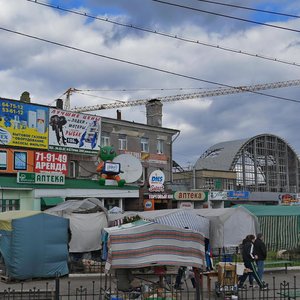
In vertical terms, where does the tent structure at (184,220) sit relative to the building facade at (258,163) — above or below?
below

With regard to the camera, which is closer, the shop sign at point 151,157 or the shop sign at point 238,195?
the shop sign at point 151,157

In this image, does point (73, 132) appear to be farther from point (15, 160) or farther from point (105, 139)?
point (15, 160)

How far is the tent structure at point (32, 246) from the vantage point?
664 inches

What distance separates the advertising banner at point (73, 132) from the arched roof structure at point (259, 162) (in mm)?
39632

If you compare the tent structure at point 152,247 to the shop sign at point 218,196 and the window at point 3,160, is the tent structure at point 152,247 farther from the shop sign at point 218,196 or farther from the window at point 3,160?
the shop sign at point 218,196

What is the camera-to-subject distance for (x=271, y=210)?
24453 mm

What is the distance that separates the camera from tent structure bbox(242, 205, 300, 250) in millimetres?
24359

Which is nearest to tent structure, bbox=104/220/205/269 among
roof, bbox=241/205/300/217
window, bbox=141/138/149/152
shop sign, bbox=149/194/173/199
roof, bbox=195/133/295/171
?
roof, bbox=241/205/300/217

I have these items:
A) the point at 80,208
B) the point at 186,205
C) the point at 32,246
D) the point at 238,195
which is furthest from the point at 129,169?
the point at 32,246

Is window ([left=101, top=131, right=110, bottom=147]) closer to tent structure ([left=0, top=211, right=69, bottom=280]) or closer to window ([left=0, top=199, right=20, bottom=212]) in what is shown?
window ([left=0, top=199, right=20, bottom=212])

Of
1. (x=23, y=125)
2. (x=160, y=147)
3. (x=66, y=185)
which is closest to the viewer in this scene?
(x=66, y=185)

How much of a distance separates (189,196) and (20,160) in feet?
52.8

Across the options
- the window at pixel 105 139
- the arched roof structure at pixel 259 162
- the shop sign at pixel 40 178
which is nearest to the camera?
the shop sign at pixel 40 178

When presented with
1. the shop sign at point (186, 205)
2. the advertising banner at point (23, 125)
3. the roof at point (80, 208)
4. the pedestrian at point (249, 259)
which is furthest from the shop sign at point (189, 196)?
the pedestrian at point (249, 259)
